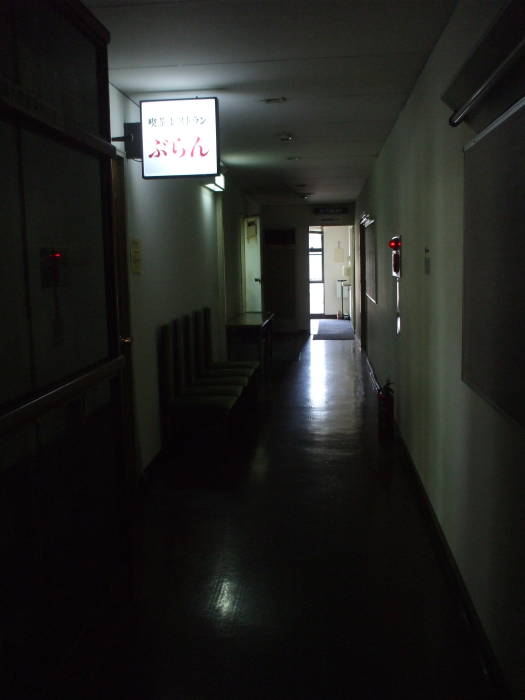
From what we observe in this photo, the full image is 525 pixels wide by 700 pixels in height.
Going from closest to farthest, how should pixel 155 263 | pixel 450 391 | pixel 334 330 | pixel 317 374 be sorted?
pixel 450 391 < pixel 155 263 < pixel 317 374 < pixel 334 330

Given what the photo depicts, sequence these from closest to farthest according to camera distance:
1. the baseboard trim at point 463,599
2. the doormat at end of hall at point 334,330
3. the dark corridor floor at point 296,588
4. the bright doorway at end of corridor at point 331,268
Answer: the baseboard trim at point 463,599 → the dark corridor floor at point 296,588 → the doormat at end of hall at point 334,330 → the bright doorway at end of corridor at point 331,268

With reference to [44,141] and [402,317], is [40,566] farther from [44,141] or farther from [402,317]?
[402,317]

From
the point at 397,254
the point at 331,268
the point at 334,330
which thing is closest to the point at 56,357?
the point at 397,254

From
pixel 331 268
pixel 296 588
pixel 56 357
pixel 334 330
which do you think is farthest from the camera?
pixel 331 268

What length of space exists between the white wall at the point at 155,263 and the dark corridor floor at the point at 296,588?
57 centimetres

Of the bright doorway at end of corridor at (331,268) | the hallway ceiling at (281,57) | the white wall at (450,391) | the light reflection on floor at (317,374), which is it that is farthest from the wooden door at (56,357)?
the bright doorway at end of corridor at (331,268)

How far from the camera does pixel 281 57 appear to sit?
3.80 meters

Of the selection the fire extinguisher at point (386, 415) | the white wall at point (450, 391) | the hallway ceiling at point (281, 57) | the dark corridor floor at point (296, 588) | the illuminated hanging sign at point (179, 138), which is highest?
the hallway ceiling at point (281, 57)

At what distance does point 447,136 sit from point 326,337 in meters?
10.2

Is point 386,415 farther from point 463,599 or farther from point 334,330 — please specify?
point 334,330

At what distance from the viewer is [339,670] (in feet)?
8.19

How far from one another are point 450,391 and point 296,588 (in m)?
1.19

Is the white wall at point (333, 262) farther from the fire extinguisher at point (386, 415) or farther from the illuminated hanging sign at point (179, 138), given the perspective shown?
the illuminated hanging sign at point (179, 138)

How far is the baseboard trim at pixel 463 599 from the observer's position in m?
2.33
